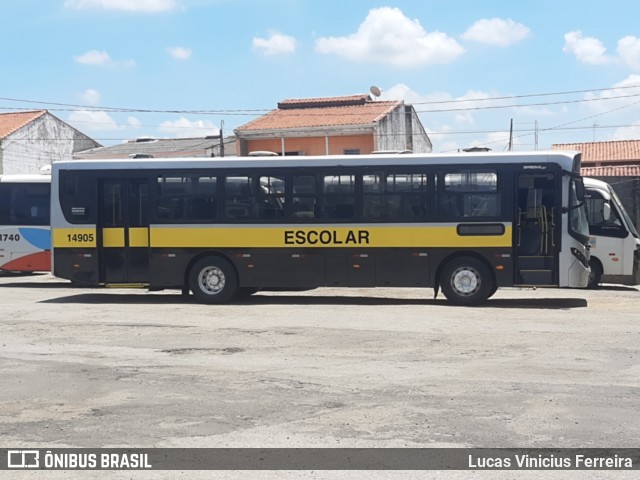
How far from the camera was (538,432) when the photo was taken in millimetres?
7094

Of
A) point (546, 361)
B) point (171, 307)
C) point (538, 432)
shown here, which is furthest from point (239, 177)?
point (538, 432)

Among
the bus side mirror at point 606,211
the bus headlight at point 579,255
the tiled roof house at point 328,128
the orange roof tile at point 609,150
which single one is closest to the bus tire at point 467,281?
the bus headlight at point 579,255

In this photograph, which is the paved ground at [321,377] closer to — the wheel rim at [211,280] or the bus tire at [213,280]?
the bus tire at [213,280]

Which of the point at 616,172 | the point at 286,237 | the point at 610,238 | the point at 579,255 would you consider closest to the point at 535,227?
the point at 579,255

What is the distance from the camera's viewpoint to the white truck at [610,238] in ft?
68.2

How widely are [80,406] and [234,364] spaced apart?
2511mm

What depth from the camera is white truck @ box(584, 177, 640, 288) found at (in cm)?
2080

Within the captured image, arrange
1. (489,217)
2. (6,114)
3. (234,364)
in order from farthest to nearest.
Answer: (6,114), (489,217), (234,364)

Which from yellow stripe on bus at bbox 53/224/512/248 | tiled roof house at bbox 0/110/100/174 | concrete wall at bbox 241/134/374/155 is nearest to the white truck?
yellow stripe on bus at bbox 53/224/512/248

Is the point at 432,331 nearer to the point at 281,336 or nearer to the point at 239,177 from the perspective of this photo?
the point at 281,336

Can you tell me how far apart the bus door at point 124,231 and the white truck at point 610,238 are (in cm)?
1071

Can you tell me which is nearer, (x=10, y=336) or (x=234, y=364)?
(x=234, y=364)

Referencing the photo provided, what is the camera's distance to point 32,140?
5269 centimetres

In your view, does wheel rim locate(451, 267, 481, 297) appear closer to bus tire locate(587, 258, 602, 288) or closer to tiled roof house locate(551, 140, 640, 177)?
bus tire locate(587, 258, 602, 288)
